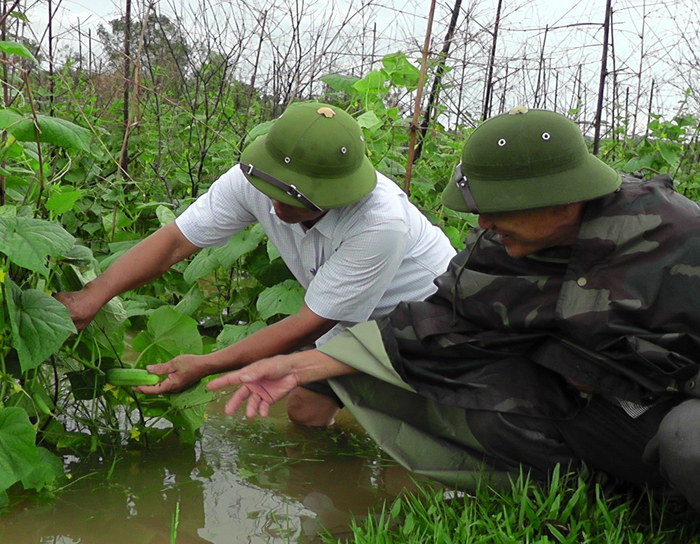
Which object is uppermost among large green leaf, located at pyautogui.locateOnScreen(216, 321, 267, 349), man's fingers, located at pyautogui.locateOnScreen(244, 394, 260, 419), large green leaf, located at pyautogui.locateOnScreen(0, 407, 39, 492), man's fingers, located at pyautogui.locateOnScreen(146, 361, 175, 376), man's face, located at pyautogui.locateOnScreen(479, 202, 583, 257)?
man's face, located at pyautogui.locateOnScreen(479, 202, 583, 257)

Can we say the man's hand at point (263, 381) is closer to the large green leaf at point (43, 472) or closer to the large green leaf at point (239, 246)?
the large green leaf at point (43, 472)

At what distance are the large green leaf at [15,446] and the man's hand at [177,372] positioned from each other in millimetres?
448

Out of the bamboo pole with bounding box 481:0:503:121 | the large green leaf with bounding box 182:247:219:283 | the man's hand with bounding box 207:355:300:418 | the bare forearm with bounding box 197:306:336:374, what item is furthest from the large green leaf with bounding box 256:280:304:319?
the bamboo pole with bounding box 481:0:503:121

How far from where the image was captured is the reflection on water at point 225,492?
2.26 meters

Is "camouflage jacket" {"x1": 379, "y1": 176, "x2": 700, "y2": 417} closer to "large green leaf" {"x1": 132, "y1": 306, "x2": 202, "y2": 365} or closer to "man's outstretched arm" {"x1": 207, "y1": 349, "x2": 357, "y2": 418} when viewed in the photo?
"man's outstretched arm" {"x1": 207, "y1": 349, "x2": 357, "y2": 418}

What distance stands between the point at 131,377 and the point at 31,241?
1.91 ft

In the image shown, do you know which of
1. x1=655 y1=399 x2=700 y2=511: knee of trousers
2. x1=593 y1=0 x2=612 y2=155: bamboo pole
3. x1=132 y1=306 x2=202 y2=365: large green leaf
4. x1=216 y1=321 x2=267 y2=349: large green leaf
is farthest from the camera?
x1=593 y1=0 x2=612 y2=155: bamboo pole

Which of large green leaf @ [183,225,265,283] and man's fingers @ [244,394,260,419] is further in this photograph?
large green leaf @ [183,225,265,283]

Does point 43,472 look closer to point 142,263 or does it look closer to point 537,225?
point 142,263

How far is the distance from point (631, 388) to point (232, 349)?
1123 millimetres

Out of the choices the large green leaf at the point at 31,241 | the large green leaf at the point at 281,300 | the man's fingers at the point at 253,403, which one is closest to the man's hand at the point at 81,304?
the large green leaf at the point at 31,241

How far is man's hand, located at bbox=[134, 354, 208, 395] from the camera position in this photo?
8.09 feet

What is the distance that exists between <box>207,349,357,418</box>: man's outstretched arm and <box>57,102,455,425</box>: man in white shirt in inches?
7.5

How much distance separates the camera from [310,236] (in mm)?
2646
